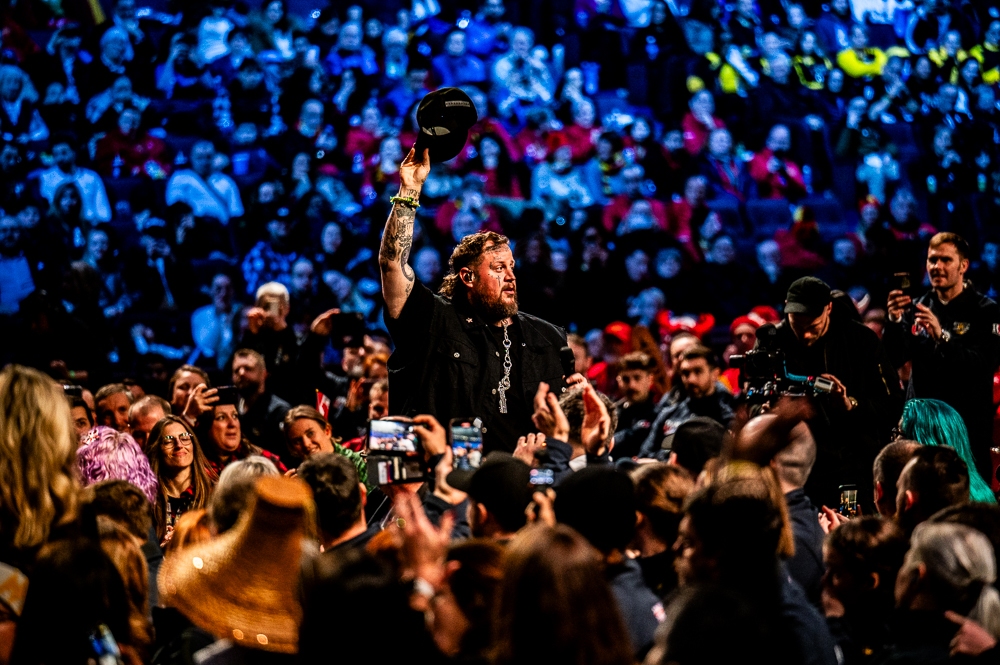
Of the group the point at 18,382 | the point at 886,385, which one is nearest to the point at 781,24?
the point at 886,385

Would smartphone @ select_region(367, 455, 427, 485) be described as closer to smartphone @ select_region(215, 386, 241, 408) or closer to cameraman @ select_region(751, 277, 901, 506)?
cameraman @ select_region(751, 277, 901, 506)

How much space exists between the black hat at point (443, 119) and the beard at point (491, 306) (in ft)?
2.25

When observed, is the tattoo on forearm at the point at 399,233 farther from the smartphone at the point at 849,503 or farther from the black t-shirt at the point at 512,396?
the smartphone at the point at 849,503

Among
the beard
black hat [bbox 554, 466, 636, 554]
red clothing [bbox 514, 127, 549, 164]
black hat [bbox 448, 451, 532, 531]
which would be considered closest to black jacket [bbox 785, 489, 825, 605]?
black hat [bbox 554, 466, 636, 554]

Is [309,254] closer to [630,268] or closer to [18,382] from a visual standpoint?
[630,268]

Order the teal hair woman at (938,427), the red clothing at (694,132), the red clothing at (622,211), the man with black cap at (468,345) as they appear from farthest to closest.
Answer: the red clothing at (694,132) → the red clothing at (622,211) → the teal hair woman at (938,427) → the man with black cap at (468,345)

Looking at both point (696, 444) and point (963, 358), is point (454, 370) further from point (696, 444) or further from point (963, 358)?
point (963, 358)

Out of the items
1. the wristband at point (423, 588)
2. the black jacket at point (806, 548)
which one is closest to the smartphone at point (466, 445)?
the wristband at point (423, 588)

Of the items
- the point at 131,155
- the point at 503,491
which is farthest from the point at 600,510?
the point at 131,155

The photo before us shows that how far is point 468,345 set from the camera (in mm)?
4902

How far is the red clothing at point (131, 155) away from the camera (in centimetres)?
1197

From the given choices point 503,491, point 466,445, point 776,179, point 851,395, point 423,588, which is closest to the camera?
point 423,588

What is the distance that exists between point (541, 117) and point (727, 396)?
6463mm

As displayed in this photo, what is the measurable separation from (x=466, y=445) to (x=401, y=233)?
4.16 ft
